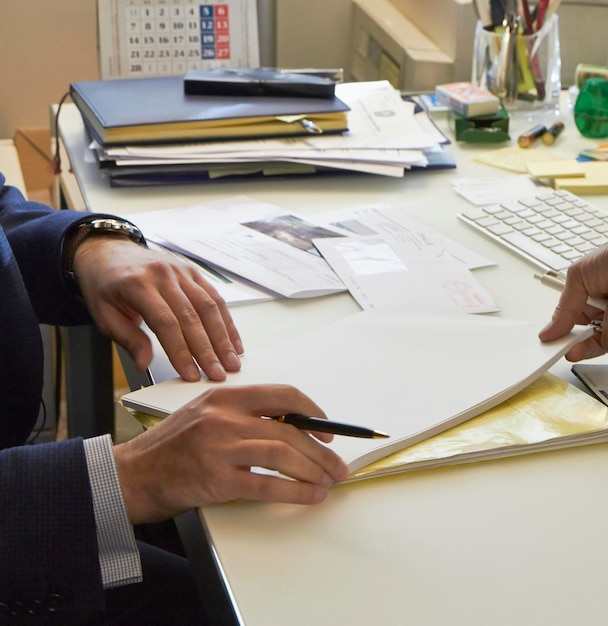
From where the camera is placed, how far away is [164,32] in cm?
163

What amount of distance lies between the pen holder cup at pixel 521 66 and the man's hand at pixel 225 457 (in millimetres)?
1041

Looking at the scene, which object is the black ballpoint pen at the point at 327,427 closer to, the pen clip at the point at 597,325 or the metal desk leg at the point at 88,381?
the pen clip at the point at 597,325

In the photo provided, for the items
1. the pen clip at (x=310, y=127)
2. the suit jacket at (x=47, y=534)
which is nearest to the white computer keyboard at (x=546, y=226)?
the pen clip at (x=310, y=127)

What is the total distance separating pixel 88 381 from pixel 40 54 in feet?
3.68

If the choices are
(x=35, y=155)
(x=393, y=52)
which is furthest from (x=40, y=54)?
(x=393, y=52)

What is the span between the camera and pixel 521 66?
4.94 feet

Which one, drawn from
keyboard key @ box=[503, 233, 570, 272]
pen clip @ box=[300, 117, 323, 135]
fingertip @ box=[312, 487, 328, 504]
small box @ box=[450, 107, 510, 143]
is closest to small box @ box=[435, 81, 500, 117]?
small box @ box=[450, 107, 510, 143]

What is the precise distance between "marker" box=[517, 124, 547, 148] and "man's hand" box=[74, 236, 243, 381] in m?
0.72

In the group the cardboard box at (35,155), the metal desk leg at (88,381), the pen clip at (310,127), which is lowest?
the metal desk leg at (88,381)

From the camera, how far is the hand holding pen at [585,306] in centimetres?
79

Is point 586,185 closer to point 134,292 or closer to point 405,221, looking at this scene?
point 405,221

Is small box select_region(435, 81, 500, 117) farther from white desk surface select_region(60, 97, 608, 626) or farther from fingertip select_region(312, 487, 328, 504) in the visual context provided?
fingertip select_region(312, 487, 328, 504)

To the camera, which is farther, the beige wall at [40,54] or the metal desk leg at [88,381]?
the beige wall at [40,54]

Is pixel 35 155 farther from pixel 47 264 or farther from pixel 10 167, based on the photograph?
pixel 47 264
